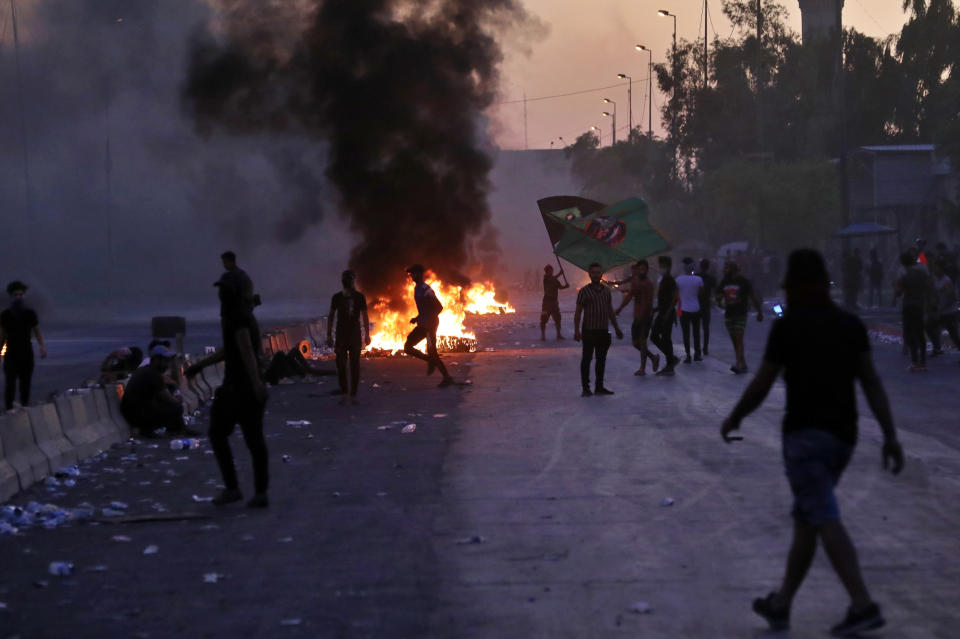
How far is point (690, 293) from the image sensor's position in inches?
805

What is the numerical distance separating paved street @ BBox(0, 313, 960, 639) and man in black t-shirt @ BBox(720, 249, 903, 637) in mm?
300

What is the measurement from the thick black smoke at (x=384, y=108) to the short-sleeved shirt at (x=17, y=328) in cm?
1281

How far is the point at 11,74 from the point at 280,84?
23059 millimetres

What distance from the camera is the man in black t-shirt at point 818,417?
207 inches

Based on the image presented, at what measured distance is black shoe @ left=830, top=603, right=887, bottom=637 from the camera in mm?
5105

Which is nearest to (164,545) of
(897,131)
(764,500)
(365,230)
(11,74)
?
(764,500)

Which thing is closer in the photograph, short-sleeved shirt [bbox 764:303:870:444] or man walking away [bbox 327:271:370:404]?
short-sleeved shirt [bbox 764:303:870:444]

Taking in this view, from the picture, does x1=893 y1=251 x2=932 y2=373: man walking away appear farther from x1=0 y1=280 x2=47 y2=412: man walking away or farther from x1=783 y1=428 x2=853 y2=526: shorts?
x1=783 y1=428 x2=853 y2=526: shorts

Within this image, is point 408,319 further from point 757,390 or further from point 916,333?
point 757,390

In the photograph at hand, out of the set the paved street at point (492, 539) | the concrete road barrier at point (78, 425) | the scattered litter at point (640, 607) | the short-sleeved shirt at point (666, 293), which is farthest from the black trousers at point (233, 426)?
the short-sleeved shirt at point (666, 293)

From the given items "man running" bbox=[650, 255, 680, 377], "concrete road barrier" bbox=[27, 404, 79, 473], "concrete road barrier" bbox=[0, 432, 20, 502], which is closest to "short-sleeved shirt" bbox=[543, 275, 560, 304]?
"man running" bbox=[650, 255, 680, 377]

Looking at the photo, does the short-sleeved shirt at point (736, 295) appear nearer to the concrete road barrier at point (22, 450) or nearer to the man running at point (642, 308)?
the man running at point (642, 308)

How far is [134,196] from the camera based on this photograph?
63.4 m

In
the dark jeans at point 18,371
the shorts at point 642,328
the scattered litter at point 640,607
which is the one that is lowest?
the scattered litter at point 640,607
